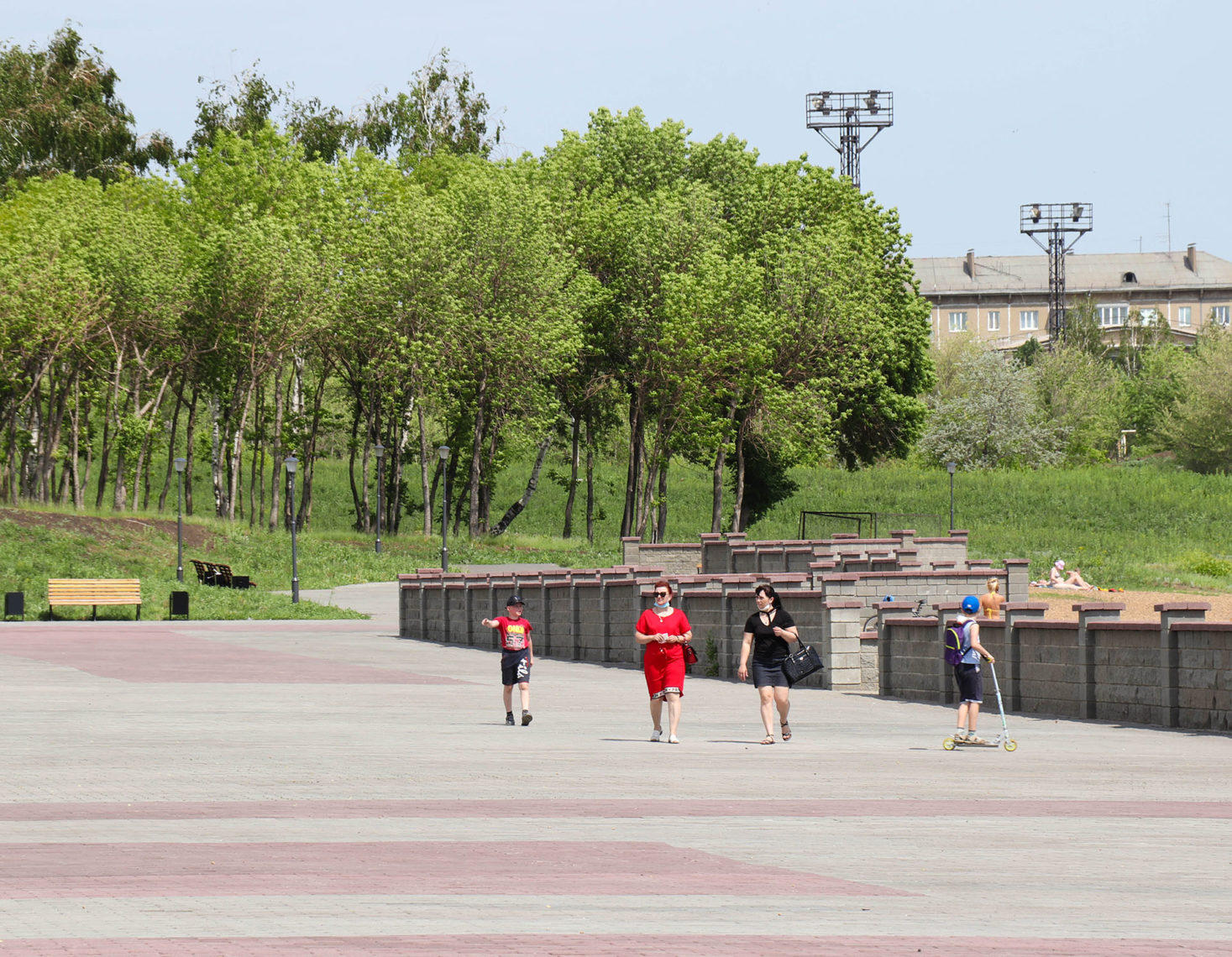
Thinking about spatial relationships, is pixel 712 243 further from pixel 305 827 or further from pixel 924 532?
pixel 305 827

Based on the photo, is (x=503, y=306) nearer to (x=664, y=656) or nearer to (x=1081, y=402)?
(x=664, y=656)

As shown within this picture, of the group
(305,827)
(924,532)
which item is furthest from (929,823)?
(924,532)

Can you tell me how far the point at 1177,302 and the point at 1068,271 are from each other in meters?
10.00

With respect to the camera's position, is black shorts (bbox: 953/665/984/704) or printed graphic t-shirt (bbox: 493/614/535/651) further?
printed graphic t-shirt (bbox: 493/614/535/651)

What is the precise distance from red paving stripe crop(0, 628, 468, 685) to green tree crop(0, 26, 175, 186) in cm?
3643

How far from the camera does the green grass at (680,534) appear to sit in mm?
48375

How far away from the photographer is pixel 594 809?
446 inches

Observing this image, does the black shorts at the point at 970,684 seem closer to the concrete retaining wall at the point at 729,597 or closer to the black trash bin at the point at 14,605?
the concrete retaining wall at the point at 729,597

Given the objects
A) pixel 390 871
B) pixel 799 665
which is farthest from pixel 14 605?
pixel 390 871

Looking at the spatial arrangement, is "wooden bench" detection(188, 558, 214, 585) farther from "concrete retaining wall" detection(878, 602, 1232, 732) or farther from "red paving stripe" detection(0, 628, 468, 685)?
"concrete retaining wall" detection(878, 602, 1232, 732)

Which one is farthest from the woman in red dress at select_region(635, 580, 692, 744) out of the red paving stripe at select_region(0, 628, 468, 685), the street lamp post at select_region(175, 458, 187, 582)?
the street lamp post at select_region(175, 458, 187, 582)

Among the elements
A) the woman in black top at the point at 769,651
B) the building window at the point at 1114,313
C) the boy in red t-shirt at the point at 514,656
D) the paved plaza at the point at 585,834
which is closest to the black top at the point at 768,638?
the woman in black top at the point at 769,651

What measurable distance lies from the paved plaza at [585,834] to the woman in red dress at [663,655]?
40 centimetres

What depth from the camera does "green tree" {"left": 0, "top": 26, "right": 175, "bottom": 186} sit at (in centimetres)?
6375
